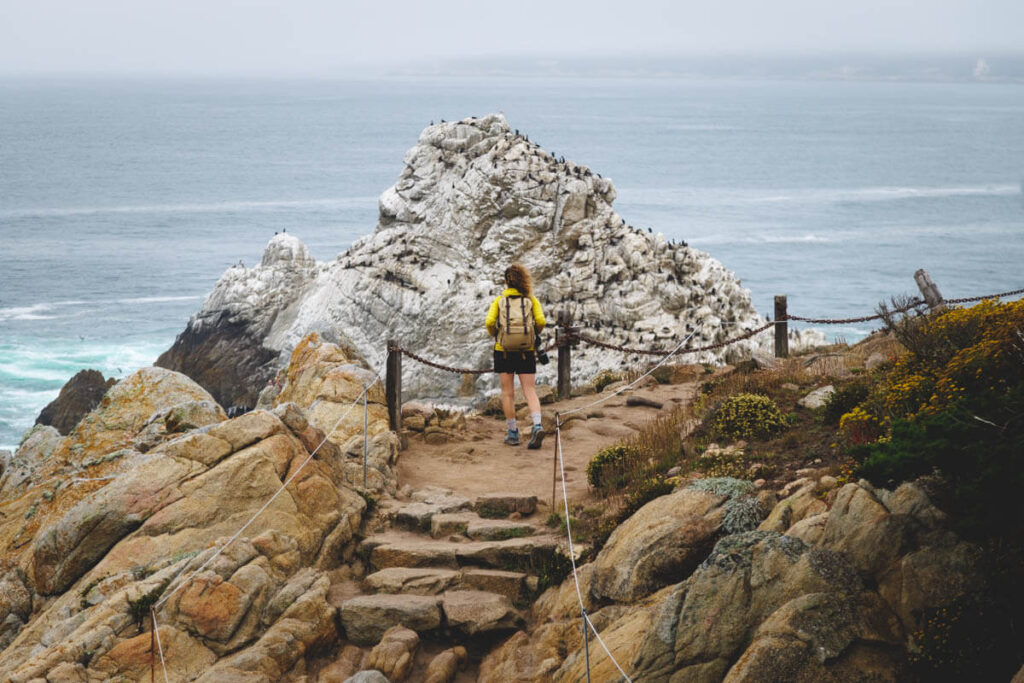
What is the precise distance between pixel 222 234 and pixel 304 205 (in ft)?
50.3

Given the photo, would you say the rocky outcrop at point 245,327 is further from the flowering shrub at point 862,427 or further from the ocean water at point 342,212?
the flowering shrub at point 862,427

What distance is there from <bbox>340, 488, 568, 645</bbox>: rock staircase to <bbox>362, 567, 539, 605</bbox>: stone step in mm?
11

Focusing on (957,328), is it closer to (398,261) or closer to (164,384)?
(164,384)

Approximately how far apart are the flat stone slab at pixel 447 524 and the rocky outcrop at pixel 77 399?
24.1m

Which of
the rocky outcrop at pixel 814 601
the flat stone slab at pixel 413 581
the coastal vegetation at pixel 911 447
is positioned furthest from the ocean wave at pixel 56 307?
the rocky outcrop at pixel 814 601

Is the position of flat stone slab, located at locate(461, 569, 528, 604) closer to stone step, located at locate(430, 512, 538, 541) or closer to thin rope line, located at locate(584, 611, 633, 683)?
stone step, located at locate(430, 512, 538, 541)

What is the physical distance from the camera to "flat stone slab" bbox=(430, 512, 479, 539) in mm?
12414

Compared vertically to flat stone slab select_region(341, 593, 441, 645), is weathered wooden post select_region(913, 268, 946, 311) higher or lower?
higher

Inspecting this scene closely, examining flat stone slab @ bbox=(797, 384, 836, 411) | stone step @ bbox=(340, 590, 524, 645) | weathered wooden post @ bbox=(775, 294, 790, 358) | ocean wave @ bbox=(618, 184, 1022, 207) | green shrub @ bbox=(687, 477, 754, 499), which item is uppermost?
green shrub @ bbox=(687, 477, 754, 499)

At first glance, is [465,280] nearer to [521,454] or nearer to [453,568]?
[521,454]

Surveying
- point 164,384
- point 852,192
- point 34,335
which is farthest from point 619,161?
point 164,384

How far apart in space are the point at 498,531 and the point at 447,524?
727 mm

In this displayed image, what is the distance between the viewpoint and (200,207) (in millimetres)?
90875

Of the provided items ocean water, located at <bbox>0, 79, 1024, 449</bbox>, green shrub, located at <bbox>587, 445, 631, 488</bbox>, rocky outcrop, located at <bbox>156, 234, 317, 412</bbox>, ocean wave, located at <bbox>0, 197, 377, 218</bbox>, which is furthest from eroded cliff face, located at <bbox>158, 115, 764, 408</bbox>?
ocean wave, located at <bbox>0, 197, 377, 218</bbox>
